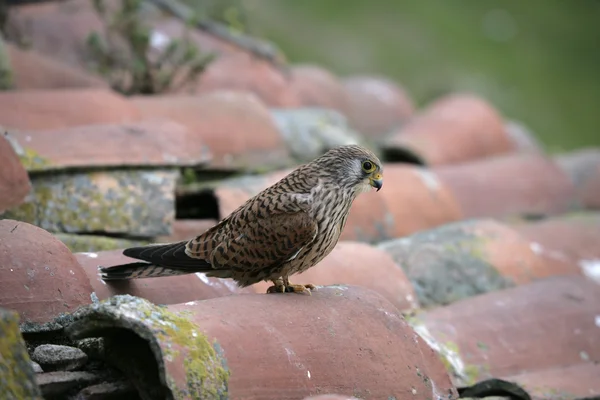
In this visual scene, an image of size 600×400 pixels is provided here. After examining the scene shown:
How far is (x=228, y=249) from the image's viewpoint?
2.84 m

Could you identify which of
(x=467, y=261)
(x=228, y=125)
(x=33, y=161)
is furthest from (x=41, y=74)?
(x=467, y=261)

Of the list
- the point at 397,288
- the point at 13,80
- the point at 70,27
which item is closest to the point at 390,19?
the point at 70,27

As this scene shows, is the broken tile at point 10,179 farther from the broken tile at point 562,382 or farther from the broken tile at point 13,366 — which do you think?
the broken tile at point 562,382

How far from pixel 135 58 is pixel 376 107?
244 centimetres

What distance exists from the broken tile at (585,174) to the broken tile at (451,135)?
0.53 metres

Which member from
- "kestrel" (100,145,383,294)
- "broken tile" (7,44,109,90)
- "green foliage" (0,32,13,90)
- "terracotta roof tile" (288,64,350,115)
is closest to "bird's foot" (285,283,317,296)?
"kestrel" (100,145,383,294)

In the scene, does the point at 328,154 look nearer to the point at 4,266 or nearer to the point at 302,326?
the point at 302,326

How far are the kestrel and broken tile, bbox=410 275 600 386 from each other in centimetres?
61

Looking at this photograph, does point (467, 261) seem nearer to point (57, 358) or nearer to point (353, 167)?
point (353, 167)

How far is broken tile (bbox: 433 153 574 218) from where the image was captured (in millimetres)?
5105

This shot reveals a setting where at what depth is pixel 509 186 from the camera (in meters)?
5.32

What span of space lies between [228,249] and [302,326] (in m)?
0.47

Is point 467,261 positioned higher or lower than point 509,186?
lower

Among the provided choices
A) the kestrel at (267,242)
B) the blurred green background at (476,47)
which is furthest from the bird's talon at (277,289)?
the blurred green background at (476,47)
